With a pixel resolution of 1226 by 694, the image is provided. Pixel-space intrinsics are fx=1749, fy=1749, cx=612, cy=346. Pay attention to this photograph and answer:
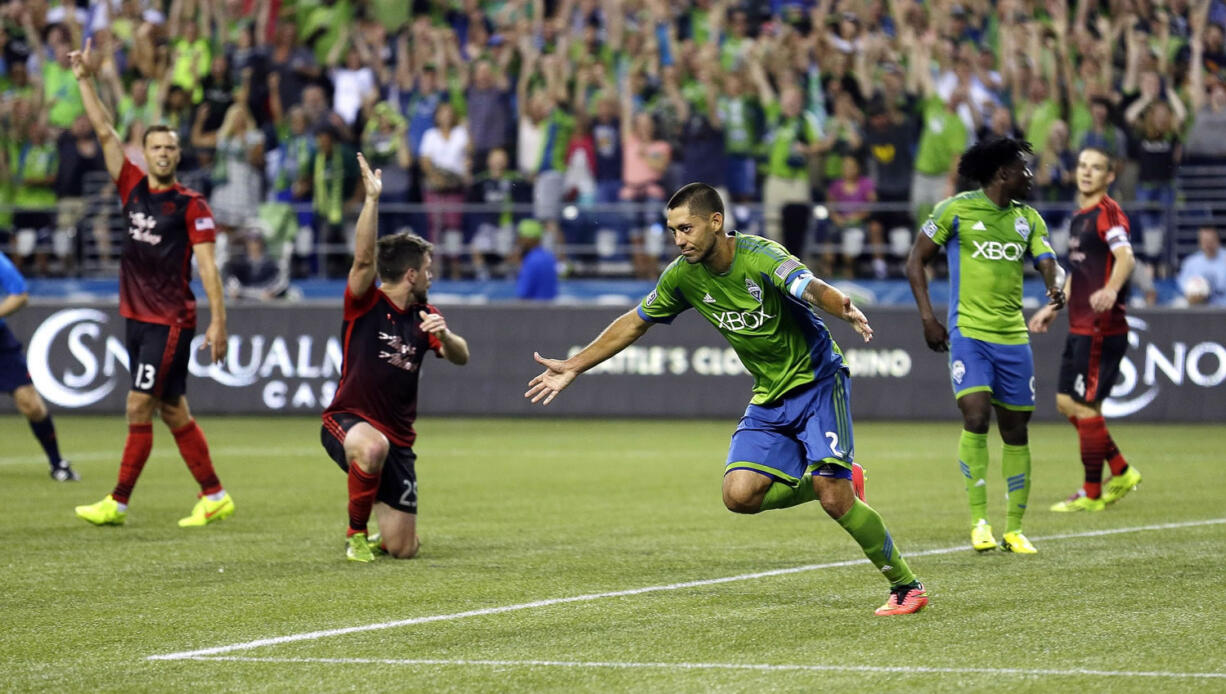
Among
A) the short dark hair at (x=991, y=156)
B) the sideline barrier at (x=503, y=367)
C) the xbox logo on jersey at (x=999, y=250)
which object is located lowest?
the sideline barrier at (x=503, y=367)

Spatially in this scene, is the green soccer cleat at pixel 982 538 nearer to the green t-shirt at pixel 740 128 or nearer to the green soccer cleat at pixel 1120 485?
the green soccer cleat at pixel 1120 485

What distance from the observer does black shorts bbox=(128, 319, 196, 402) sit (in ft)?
36.0

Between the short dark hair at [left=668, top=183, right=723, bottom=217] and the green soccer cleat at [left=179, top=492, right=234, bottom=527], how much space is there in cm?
493

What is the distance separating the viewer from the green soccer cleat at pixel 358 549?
935 cm

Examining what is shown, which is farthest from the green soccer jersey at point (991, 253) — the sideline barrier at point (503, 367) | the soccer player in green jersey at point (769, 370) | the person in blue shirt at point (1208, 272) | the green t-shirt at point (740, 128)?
the green t-shirt at point (740, 128)

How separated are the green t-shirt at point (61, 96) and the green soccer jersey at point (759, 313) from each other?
1858 cm

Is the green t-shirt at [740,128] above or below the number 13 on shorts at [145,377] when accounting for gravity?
above

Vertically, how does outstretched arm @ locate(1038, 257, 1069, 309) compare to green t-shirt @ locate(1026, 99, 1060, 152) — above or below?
below

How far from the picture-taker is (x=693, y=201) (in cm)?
733

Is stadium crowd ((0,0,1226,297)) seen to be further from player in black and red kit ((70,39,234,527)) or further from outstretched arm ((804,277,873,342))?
outstretched arm ((804,277,873,342))

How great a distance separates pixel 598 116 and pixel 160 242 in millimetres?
11716

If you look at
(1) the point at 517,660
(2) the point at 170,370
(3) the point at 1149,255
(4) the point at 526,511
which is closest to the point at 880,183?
(3) the point at 1149,255

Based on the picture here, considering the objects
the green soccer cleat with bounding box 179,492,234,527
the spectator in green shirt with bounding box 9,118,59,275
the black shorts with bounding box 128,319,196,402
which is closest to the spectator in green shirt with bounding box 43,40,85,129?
the spectator in green shirt with bounding box 9,118,59,275

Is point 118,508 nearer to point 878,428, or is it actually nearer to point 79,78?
point 79,78
